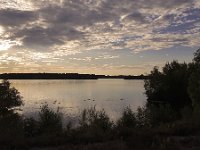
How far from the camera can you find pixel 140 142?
12.0 meters

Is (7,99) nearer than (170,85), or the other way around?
(7,99)

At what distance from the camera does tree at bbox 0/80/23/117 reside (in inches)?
2483

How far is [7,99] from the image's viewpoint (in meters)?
65.1

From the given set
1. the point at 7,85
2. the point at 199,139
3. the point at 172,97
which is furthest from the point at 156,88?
the point at 199,139

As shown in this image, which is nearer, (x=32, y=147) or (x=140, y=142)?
(x=140, y=142)

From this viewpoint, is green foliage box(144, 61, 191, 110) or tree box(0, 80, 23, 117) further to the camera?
green foliage box(144, 61, 191, 110)

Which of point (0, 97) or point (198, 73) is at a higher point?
point (198, 73)

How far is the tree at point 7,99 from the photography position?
2483 inches

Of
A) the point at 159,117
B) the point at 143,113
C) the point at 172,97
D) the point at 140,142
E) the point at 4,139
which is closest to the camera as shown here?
the point at 140,142

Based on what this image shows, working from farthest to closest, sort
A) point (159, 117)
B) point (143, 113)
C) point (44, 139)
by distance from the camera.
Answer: point (159, 117) → point (143, 113) → point (44, 139)

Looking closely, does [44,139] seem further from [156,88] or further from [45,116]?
[156,88]

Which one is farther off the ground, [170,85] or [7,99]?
[170,85]

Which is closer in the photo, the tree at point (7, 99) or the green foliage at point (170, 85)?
the tree at point (7, 99)

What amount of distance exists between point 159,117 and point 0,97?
3279 centimetres
